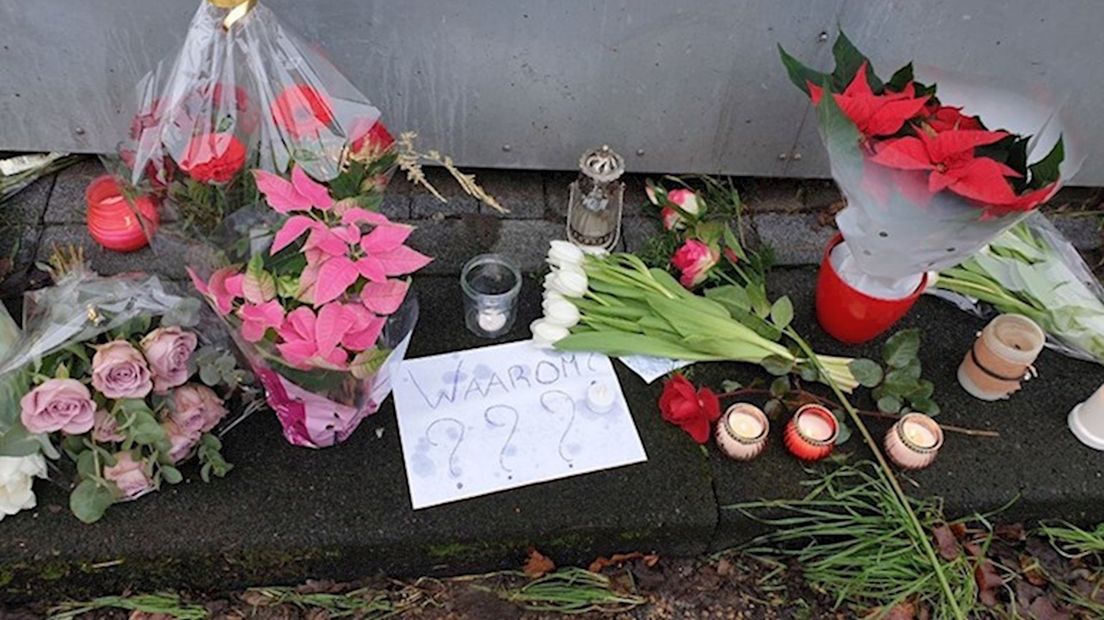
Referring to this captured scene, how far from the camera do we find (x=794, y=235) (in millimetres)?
2363

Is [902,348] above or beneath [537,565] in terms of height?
above

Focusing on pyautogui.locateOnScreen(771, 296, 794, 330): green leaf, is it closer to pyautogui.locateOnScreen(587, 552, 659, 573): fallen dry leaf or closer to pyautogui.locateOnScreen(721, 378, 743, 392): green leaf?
pyautogui.locateOnScreen(721, 378, 743, 392): green leaf

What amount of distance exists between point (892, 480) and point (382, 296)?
1103 mm

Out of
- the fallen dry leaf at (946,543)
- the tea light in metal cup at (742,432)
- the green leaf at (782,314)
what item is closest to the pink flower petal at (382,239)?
the tea light in metal cup at (742,432)

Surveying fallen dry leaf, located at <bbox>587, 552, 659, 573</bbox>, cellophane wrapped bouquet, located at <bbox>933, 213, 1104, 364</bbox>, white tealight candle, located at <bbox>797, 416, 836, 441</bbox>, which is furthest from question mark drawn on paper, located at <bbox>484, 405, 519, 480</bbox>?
cellophane wrapped bouquet, located at <bbox>933, 213, 1104, 364</bbox>

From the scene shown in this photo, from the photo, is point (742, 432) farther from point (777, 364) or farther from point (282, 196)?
point (282, 196)

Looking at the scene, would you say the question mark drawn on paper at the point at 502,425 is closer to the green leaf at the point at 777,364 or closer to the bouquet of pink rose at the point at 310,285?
the bouquet of pink rose at the point at 310,285

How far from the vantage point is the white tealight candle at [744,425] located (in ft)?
5.89

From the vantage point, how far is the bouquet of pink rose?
54.7 inches

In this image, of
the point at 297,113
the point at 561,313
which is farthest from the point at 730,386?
the point at 297,113

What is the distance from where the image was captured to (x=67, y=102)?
2.12 metres

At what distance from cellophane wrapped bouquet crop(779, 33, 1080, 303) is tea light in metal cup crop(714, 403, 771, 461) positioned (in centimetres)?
39

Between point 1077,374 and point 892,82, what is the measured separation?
874mm

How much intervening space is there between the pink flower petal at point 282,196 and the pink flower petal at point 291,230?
0.07 ft
